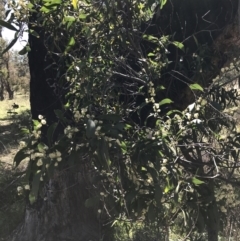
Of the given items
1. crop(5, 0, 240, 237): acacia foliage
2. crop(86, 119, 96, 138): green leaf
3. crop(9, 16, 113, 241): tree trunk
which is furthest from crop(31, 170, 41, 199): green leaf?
crop(9, 16, 113, 241): tree trunk

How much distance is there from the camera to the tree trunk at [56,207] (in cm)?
374

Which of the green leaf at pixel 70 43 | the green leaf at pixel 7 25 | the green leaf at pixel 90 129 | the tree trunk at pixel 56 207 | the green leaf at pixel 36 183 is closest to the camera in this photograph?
the green leaf at pixel 90 129

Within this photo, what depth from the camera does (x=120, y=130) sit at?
2.42 meters

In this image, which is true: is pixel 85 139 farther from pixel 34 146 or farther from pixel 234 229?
pixel 234 229

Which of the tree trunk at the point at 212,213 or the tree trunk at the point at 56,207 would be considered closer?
the tree trunk at the point at 212,213

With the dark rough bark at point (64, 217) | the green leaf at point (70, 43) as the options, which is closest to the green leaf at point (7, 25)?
the green leaf at point (70, 43)

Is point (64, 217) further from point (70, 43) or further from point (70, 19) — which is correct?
point (70, 19)

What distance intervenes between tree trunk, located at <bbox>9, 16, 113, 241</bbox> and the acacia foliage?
0.90 meters

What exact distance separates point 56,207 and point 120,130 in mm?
1663

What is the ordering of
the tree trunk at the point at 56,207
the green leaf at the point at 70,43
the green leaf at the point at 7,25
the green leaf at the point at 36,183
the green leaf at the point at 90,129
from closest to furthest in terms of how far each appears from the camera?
the green leaf at the point at 90,129 < the green leaf at the point at 36,183 < the green leaf at the point at 7,25 < the green leaf at the point at 70,43 < the tree trunk at the point at 56,207

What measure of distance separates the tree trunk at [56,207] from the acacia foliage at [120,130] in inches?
35.3

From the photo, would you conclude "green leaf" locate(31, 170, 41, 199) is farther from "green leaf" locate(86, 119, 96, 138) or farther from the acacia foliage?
"green leaf" locate(86, 119, 96, 138)

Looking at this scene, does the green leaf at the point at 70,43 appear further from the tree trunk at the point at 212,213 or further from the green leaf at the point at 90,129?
the tree trunk at the point at 212,213

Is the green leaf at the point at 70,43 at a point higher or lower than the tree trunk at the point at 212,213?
higher
